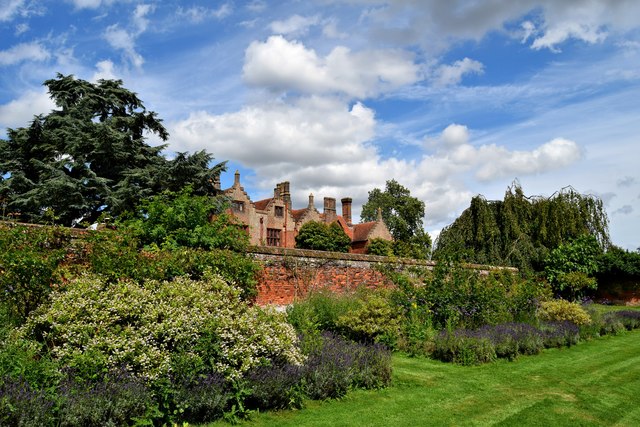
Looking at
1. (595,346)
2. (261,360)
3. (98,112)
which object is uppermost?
(98,112)

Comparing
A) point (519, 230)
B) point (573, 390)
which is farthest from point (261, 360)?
point (519, 230)

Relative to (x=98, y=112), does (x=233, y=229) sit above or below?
below

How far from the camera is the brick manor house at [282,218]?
4116 centimetres

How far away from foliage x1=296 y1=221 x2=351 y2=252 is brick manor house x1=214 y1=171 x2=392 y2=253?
193 cm

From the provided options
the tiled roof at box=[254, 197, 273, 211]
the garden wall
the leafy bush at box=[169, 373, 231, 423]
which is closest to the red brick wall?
the garden wall

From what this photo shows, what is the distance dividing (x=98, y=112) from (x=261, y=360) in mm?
22233

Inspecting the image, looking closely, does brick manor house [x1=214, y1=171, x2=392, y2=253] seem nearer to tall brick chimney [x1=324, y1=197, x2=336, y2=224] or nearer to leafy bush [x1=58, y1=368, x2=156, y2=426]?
tall brick chimney [x1=324, y1=197, x2=336, y2=224]

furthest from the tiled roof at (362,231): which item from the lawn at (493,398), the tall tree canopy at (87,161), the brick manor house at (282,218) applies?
the lawn at (493,398)

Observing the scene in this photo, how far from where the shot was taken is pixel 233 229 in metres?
11.4

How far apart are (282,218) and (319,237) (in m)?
4.99

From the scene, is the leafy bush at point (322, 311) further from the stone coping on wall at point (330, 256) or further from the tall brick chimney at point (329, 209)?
the tall brick chimney at point (329, 209)

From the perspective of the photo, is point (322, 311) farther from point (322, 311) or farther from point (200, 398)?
point (200, 398)

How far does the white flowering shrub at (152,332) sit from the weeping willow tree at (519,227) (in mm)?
17894

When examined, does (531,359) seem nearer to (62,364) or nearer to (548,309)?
(548,309)
